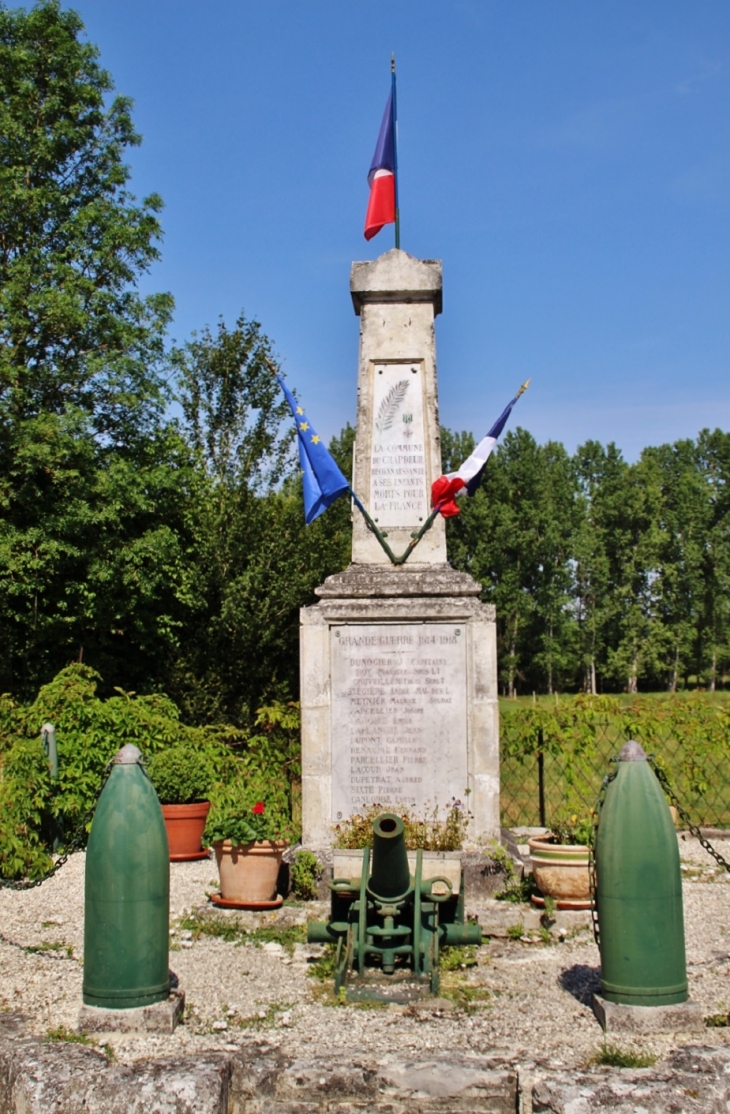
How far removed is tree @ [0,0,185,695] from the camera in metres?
14.2

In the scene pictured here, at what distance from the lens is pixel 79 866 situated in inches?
363

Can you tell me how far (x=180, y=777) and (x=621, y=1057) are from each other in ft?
19.3

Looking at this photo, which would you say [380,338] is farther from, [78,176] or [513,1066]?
[78,176]

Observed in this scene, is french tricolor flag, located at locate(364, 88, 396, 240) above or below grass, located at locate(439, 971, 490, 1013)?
above

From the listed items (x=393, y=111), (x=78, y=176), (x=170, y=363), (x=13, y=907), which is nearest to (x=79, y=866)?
(x=13, y=907)

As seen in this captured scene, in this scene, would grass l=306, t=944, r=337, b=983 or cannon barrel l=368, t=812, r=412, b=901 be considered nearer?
cannon barrel l=368, t=812, r=412, b=901

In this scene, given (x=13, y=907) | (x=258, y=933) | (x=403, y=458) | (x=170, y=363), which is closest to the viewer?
(x=258, y=933)

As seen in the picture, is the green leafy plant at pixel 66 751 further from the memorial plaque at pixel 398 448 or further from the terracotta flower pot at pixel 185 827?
the memorial plaque at pixel 398 448

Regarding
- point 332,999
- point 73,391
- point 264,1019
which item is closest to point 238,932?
point 332,999

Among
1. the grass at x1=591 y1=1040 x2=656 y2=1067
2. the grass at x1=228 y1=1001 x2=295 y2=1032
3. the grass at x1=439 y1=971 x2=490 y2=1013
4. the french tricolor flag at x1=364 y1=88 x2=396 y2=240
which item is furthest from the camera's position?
the french tricolor flag at x1=364 y1=88 x2=396 y2=240

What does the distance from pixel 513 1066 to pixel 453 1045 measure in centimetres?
48

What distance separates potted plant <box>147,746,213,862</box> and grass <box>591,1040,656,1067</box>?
5692mm

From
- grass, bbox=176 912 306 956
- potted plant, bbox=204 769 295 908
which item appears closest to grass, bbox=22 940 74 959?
grass, bbox=176 912 306 956

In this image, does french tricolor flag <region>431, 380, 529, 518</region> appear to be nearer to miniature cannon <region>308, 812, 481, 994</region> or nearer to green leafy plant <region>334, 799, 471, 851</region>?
green leafy plant <region>334, 799, 471, 851</region>
